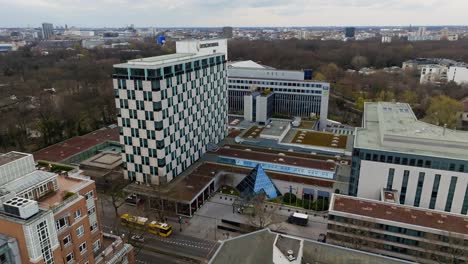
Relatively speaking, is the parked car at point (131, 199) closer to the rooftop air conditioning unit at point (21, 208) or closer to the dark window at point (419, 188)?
the rooftop air conditioning unit at point (21, 208)

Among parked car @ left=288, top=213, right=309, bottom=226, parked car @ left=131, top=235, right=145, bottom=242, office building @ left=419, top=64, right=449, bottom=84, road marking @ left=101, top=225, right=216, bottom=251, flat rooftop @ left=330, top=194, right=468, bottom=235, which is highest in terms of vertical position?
office building @ left=419, top=64, right=449, bottom=84

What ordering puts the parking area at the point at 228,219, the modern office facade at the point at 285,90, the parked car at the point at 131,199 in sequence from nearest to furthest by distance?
1. the parking area at the point at 228,219
2. the parked car at the point at 131,199
3. the modern office facade at the point at 285,90

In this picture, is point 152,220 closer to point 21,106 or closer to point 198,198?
point 198,198

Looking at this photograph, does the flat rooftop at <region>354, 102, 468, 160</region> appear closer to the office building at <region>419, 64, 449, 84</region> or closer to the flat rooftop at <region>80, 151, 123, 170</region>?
the flat rooftop at <region>80, 151, 123, 170</region>

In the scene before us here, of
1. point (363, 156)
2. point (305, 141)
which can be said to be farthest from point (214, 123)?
point (363, 156)

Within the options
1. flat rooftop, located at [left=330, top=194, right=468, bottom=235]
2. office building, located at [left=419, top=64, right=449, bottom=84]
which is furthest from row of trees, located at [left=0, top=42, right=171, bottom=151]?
office building, located at [left=419, top=64, right=449, bottom=84]

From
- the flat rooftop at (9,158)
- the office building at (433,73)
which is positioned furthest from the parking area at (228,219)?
the office building at (433,73)
